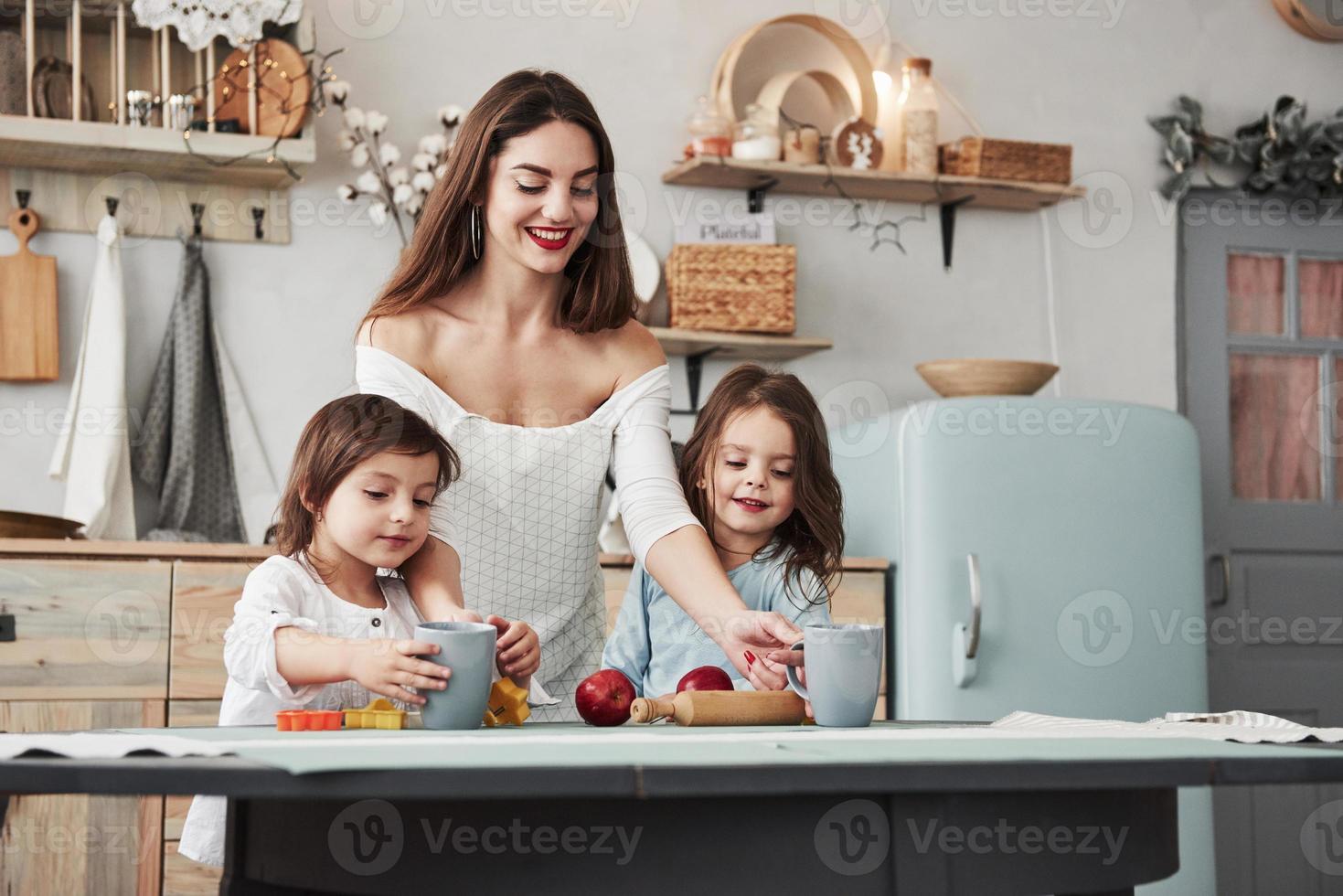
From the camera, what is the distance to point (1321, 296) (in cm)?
398

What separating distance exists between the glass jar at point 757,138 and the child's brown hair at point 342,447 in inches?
77.9

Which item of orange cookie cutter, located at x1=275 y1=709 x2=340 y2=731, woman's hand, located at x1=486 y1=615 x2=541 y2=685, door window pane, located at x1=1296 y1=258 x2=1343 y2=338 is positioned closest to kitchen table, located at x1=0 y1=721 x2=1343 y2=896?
orange cookie cutter, located at x1=275 y1=709 x2=340 y2=731

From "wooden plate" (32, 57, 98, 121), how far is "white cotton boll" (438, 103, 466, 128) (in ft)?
2.50

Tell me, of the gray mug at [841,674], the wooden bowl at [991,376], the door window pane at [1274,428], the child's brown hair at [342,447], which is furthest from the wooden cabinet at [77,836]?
the door window pane at [1274,428]

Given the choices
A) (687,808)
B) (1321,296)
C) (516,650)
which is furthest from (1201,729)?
(1321,296)

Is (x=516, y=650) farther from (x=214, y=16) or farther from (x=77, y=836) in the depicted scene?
(x=214, y=16)

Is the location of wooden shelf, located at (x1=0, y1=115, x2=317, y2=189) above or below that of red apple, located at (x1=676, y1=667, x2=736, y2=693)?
above

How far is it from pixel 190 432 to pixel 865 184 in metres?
1.73

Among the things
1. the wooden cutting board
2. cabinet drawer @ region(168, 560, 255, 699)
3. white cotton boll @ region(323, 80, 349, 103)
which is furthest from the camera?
white cotton boll @ region(323, 80, 349, 103)

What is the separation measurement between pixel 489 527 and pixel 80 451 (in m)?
1.61

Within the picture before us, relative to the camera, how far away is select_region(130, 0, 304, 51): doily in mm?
2895

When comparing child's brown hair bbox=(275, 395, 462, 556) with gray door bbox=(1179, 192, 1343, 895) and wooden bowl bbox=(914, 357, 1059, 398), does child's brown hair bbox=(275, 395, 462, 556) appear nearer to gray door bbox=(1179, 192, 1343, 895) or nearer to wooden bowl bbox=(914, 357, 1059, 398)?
wooden bowl bbox=(914, 357, 1059, 398)

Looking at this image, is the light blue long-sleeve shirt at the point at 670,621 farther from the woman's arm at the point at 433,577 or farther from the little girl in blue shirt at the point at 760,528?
the woman's arm at the point at 433,577

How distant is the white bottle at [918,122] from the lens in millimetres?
3525
